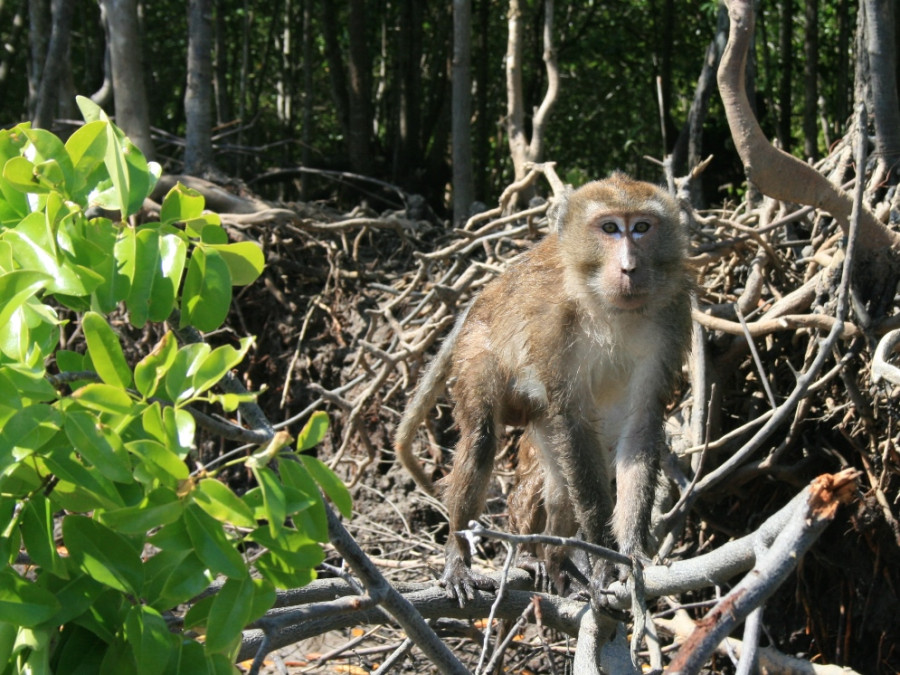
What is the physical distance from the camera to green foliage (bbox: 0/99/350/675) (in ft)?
5.24

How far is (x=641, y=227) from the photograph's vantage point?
362cm

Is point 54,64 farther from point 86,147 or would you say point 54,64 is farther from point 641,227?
point 86,147

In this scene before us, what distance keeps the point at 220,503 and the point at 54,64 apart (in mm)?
6177

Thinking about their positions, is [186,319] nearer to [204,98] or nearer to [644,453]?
[644,453]

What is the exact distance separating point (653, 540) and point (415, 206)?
460cm

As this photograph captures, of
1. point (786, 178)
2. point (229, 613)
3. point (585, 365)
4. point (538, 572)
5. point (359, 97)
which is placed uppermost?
point (359, 97)

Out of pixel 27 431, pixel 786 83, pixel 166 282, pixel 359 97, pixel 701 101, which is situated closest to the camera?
pixel 27 431

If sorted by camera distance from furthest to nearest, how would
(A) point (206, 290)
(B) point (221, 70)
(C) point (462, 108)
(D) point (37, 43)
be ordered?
(B) point (221, 70), (D) point (37, 43), (C) point (462, 108), (A) point (206, 290)

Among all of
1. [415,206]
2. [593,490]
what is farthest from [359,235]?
[593,490]

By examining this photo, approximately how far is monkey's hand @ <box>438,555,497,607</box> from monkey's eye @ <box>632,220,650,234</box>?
1.35m

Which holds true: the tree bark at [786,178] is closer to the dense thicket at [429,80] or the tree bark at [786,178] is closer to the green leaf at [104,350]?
the green leaf at [104,350]

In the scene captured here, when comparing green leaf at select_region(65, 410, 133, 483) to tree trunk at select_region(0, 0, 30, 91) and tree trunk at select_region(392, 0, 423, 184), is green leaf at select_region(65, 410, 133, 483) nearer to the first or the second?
tree trunk at select_region(392, 0, 423, 184)

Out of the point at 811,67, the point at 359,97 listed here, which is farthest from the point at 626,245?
the point at 359,97

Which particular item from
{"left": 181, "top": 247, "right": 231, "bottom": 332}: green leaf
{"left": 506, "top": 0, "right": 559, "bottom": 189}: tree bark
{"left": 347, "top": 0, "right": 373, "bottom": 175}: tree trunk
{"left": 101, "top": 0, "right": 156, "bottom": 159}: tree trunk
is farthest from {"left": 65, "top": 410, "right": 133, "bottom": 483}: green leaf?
{"left": 347, "top": 0, "right": 373, "bottom": 175}: tree trunk
